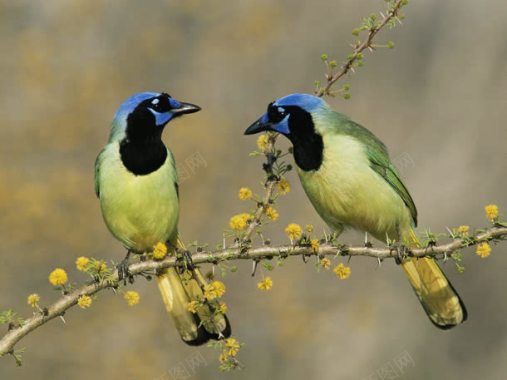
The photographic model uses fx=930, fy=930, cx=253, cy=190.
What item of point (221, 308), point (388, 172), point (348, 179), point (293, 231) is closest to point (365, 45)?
point (293, 231)

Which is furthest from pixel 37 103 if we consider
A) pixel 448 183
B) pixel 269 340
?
pixel 448 183

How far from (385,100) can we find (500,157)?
1.86 metres

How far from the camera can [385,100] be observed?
44.8 feet

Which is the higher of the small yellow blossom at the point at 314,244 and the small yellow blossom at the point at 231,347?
the small yellow blossom at the point at 314,244

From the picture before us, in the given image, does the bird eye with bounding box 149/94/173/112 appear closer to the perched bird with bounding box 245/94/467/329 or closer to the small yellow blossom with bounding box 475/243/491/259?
the perched bird with bounding box 245/94/467/329

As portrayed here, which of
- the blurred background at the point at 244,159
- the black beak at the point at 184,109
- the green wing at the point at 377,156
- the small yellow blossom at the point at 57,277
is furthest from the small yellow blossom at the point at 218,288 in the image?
the blurred background at the point at 244,159

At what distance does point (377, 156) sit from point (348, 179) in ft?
1.39

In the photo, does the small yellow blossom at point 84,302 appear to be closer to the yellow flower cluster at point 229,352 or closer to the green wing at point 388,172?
the yellow flower cluster at point 229,352

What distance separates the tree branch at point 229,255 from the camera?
443 cm

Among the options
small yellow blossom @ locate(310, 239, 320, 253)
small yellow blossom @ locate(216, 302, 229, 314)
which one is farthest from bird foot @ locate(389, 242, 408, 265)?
small yellow blossom @ locate(216, 302, 229, 314)

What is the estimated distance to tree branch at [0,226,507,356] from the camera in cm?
443

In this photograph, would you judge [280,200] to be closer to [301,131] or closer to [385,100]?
[385,100]

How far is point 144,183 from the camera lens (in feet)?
20.1

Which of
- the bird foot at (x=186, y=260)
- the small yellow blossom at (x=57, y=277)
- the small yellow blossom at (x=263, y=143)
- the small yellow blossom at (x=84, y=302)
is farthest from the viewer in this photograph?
the small yellow blossom at (x=263, y=143)
